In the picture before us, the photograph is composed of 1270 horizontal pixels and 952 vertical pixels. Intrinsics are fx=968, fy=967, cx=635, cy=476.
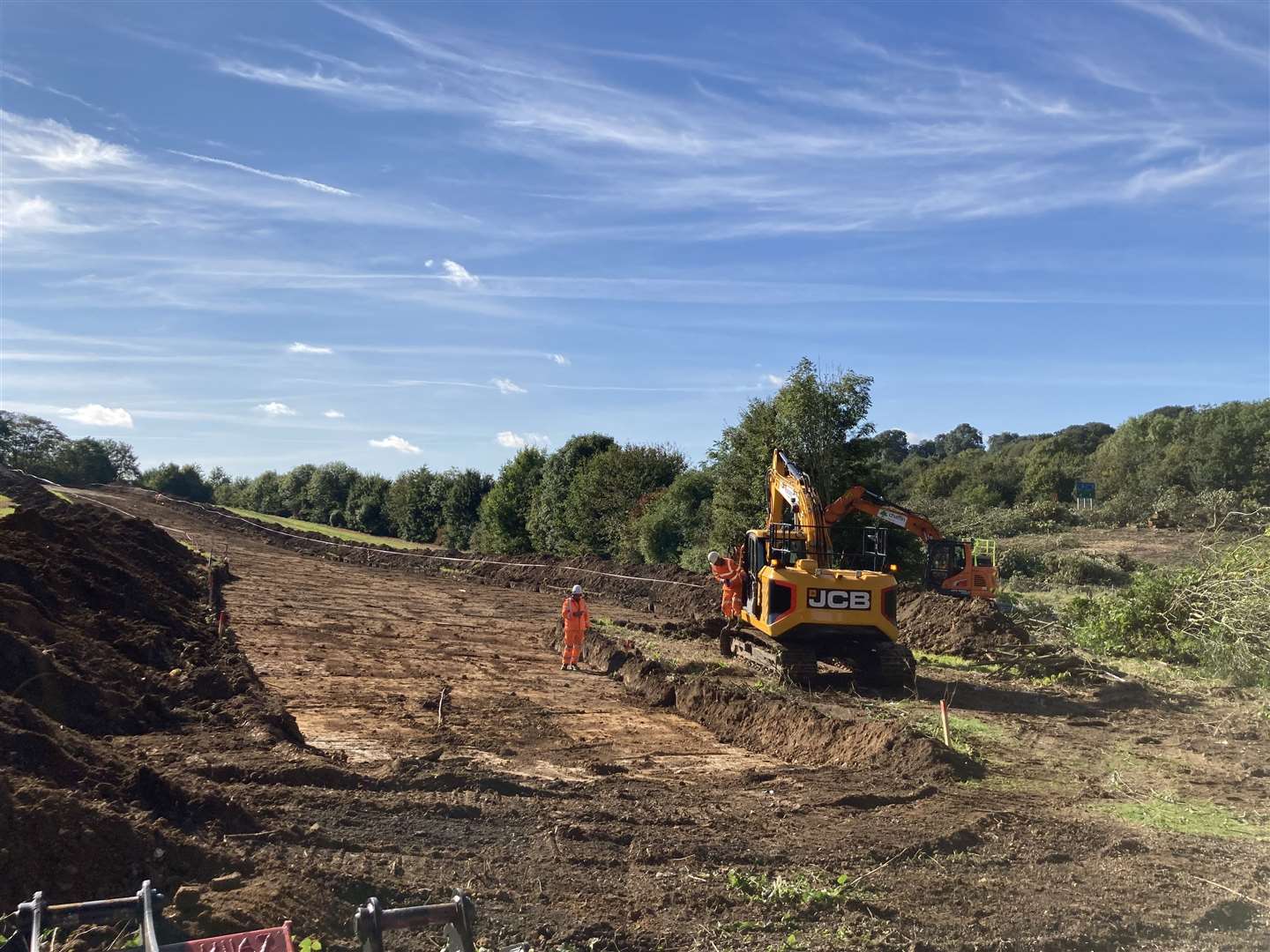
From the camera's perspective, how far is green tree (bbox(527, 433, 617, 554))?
1695 inches

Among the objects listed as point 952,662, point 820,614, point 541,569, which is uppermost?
point 820,614

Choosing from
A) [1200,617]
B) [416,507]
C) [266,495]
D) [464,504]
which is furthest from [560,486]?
[266,495]

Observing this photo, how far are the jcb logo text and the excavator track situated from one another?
747 mm

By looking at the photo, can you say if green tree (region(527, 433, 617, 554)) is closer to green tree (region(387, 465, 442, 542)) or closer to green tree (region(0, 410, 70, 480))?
green tree (region(387, 465, 442, 542))

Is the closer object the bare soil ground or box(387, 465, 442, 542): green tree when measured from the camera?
the bare soil ground

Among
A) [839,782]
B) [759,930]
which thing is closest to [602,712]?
[839,782]

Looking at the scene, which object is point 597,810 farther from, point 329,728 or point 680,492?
point 680,492

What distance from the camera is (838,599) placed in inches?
543

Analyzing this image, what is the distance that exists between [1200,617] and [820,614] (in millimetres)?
5171

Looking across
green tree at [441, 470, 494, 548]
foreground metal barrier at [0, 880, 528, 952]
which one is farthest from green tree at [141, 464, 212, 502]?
foreground metal barrier at [0, 880, 528, 952]

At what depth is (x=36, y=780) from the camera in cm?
557

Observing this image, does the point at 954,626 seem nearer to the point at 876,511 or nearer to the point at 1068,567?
the point at 876,511

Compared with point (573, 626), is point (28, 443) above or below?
above

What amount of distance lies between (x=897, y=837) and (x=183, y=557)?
2469 centimetres
